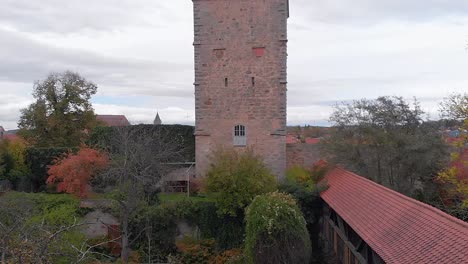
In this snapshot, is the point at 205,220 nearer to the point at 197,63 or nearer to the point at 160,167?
the point at 160,167

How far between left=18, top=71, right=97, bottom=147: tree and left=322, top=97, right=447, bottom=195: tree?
2015 centimetres

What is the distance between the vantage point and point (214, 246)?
18812mm

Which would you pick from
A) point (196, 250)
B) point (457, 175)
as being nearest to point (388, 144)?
point (457, 175)

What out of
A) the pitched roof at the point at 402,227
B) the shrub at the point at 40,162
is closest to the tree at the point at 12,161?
the shrub at the point at 40,162

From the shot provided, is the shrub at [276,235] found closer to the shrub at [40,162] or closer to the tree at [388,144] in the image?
the tree at [388,144]

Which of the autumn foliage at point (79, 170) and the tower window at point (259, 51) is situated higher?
the tower window at point (259, 51)

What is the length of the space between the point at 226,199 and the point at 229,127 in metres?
4.94

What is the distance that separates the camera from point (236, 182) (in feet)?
59.7

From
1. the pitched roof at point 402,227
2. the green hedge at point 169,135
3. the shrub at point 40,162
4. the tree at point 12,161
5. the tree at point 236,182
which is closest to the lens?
the pitched roof at point 402,227

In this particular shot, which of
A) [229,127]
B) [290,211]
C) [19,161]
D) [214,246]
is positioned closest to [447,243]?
[290,211]

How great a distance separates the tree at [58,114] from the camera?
1284 inches

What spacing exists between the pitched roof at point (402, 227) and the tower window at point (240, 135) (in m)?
8.03

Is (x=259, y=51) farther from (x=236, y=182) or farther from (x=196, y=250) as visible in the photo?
(x=196, y=250)

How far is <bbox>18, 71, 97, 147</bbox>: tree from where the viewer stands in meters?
32.6
